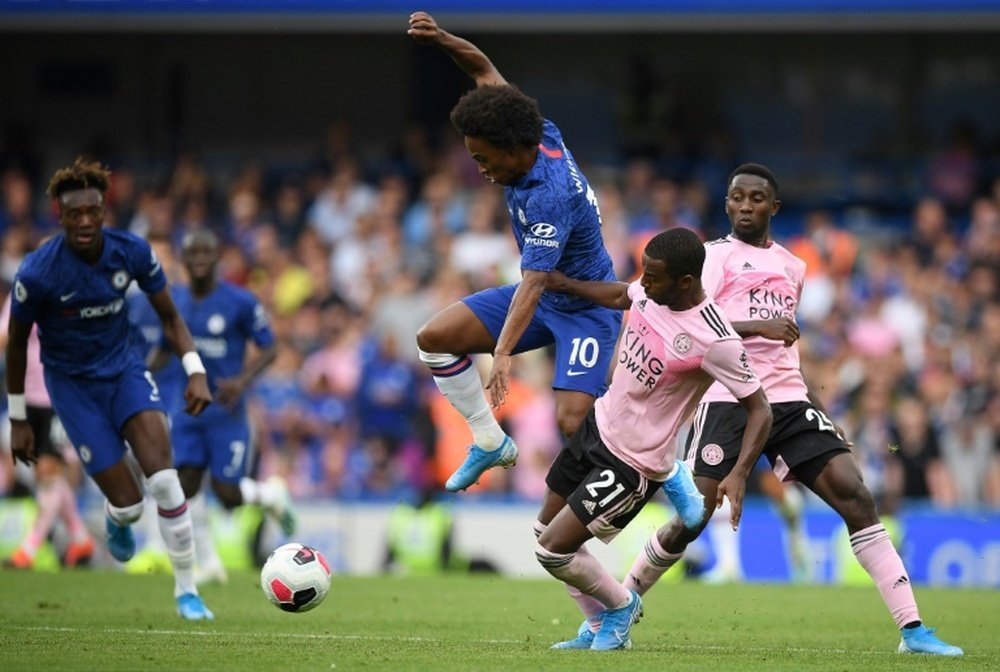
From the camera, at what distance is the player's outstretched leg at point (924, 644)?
9453 millimetres

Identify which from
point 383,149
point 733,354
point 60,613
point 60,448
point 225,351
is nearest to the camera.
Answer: point 733,354

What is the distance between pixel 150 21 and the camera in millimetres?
23984

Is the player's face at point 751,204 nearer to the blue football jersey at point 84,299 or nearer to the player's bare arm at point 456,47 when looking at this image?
the player's bare arm at point 456,47

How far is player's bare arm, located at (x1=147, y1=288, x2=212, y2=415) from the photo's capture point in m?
11.0

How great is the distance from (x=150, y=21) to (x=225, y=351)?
10.8 m

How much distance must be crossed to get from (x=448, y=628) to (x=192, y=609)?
1.72 metres

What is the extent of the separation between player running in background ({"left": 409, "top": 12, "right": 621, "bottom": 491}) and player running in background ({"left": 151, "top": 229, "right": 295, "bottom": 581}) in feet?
14.5

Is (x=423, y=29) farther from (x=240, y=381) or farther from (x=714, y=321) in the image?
(x=240, y=381)

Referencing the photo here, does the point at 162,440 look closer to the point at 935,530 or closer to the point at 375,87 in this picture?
the point at 935,530

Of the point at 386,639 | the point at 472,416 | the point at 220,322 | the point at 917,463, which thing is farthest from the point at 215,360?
the point at 917,463

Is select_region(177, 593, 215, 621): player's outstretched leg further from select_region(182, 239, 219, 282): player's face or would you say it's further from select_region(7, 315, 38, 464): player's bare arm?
select_region(182, 239, 219, 282): player's face

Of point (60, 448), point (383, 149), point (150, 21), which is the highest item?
point (150, 21)

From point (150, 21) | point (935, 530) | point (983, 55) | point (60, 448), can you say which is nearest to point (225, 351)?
point (60, 448)

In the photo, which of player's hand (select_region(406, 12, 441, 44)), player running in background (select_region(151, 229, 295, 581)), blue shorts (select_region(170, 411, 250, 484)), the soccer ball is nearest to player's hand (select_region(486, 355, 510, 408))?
the soccer ball
